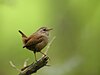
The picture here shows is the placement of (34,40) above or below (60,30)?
above

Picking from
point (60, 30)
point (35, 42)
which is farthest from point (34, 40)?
point (60, 30)

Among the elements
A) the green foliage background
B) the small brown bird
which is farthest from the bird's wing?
Answer: the green foliage background

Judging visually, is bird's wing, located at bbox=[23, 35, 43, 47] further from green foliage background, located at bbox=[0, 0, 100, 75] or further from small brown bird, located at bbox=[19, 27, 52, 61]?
green foliage background, located at bbox=[0, 0, 100, 75]

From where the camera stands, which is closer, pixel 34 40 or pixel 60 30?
pixel 34 40

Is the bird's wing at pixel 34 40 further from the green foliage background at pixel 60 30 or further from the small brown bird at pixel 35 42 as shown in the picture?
the green foliage background at pixel 60 30

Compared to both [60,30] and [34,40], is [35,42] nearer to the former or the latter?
[34,40]

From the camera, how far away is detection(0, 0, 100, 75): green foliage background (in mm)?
1762

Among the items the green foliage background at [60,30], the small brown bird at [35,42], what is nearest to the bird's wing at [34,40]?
the small brown bird at [35,42]

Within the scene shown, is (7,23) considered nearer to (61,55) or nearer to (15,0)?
(15,0)

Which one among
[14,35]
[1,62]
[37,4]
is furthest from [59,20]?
[1,62]

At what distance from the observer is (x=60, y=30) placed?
1803 mm

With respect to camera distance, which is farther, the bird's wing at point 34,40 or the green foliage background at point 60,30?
the green foliage background at point 60,30

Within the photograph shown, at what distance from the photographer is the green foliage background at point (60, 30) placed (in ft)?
5.78

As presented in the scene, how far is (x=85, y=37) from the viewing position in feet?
5.96
